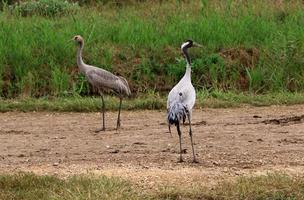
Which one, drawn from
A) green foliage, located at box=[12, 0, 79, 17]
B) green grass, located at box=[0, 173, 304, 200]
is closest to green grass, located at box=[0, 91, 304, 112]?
green foliage, located at box=[12, 0, 79, 17]

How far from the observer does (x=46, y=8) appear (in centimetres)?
1755

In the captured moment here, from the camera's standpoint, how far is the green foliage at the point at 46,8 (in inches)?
687

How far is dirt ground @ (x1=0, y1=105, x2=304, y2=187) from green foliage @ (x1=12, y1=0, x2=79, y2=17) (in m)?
5.35

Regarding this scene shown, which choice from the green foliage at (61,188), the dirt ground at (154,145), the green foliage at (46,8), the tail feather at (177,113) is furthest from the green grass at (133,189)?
the green foliage at (46,8)

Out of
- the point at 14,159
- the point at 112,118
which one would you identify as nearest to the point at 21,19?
the point at 112,118

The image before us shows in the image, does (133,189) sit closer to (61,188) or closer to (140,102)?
(61,188)

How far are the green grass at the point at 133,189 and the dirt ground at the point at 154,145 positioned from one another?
0.33 metres

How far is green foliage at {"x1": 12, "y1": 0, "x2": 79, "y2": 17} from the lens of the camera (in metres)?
17.4

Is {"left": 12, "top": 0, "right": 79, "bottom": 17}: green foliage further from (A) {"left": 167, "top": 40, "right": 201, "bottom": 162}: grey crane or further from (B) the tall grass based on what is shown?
(A) {"left": 167, "top": 40, "right": 201, "bottom": 162}: grey crane

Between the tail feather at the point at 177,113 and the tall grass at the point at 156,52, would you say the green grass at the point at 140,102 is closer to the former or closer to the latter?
the tall grass at the point at 156,52

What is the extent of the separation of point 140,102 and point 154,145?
2929 millimetres

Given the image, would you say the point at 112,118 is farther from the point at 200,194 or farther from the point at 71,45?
the point at 200,194

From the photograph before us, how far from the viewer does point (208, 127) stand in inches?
436

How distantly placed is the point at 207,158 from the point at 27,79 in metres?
5.44
